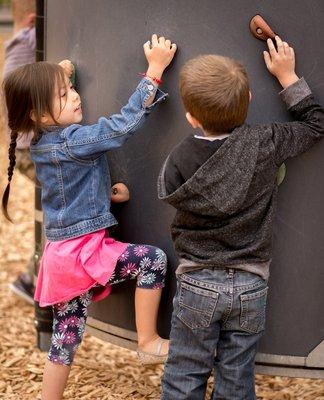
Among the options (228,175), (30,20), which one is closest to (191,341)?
(228,175)

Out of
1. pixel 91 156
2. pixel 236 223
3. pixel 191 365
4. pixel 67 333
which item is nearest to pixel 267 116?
pixel 236 223

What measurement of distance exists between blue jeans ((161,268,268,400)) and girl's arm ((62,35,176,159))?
56 centimetres

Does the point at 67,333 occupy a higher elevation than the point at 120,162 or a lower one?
lower

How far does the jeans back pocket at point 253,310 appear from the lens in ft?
10.3

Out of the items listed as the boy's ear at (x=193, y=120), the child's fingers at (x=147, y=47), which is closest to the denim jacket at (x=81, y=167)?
the child's fingers at (x=147, y=47)

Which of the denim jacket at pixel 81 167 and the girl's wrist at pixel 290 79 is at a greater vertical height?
the girl's wrist at pixel 290 79

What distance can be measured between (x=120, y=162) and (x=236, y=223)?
2.17 ft

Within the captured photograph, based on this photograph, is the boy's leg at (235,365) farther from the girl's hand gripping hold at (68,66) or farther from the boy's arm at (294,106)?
the girl's hand gripping hold at (68,66)

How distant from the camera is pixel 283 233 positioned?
11.0ft

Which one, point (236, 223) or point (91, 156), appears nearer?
point (236, 223)

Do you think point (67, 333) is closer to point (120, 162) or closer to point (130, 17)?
point (120, 162)

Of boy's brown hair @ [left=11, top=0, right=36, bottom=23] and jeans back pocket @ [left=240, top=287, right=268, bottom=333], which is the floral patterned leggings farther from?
boy's brown hair @ [left=11, top=0, right=36, bottom=23]

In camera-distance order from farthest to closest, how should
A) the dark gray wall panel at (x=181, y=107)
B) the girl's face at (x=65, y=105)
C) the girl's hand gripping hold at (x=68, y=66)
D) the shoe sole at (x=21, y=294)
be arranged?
1. the shoe sole at (x=21, y=294)
2. the girl's hand gripping hold at (x=68, y=66)
3. the girl's face at (x=65, y=105)
4. the dark gray wall panel at (x=181, y=107)

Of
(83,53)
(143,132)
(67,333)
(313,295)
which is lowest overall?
(67,333)
